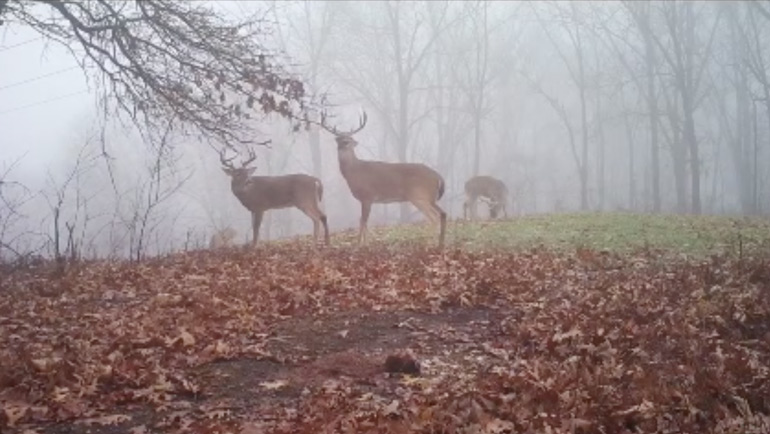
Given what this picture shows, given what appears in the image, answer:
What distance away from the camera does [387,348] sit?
6477 mm

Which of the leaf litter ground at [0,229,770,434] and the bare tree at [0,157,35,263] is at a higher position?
the bare tree at [0,157,35,263]

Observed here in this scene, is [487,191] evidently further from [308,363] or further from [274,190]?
[308,363]

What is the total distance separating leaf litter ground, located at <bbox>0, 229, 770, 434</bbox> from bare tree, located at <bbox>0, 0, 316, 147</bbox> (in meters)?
2.14

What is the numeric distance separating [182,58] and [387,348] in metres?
5.74

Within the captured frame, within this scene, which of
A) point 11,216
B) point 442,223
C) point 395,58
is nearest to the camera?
point 442,223

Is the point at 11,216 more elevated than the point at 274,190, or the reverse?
the point at 274,190

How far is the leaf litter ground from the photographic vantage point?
4621mm

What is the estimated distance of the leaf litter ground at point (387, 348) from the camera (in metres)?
4.62

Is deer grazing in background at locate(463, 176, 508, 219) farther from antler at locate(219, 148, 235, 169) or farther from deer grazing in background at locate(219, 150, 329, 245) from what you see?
antler at locate(219, 148, 235, 169)

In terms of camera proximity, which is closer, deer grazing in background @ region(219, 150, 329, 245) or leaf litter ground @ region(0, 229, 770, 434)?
leaf litter ground @ region(0, 229, 770, 434)

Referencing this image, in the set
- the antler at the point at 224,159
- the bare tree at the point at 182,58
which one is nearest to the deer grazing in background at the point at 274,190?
the antler at the point at 224,159

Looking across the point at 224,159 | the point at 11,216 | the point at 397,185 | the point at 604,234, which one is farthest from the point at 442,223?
the point at 11,216

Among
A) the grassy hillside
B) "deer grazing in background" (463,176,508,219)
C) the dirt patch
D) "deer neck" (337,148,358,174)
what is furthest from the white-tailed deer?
"deer grazing in background" (463,176,508,219)

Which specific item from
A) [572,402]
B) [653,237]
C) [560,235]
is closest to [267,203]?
[560,235]
